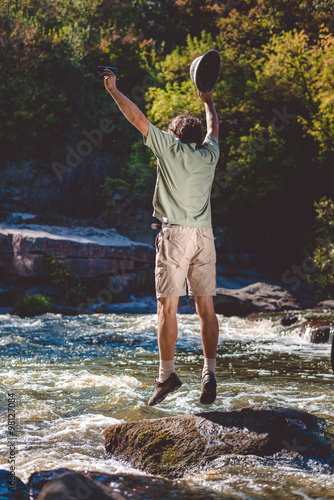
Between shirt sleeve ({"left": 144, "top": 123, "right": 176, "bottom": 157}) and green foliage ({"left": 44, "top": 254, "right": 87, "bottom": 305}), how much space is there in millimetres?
11922

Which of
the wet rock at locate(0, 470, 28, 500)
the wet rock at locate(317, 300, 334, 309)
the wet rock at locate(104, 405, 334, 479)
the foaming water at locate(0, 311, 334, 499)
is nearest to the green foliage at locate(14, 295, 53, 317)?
the foaming water at locate(0, 311, 334, 499)

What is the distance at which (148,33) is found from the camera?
25922 millimetres

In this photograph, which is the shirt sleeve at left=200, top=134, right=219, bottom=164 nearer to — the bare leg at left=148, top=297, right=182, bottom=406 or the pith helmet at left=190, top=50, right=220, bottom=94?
the pith helmet at left=190, top=50, right=220, bottom=94

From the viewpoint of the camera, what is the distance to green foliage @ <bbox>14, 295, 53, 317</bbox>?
46.2 ft

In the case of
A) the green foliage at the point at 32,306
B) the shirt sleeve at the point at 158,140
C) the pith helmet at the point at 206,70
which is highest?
the pith helmet at the point at 206,70

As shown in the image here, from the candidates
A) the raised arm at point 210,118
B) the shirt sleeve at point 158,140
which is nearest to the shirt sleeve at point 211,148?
the raised arm at point 210,118

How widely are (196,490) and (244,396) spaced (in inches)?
94.6

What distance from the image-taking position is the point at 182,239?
13.0 feet

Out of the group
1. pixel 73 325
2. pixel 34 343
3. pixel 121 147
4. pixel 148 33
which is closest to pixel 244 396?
pixel 34 343

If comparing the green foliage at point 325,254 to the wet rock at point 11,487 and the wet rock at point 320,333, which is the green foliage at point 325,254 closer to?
the wet rock at point 320,333

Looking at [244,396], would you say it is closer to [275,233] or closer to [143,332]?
[143,332]

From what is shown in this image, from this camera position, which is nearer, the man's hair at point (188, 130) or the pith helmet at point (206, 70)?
the man's hair at point (188, 130)

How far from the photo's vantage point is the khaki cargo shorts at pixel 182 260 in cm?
396

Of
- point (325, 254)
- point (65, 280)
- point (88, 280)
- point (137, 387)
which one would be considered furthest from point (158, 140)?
point (325, 254)
